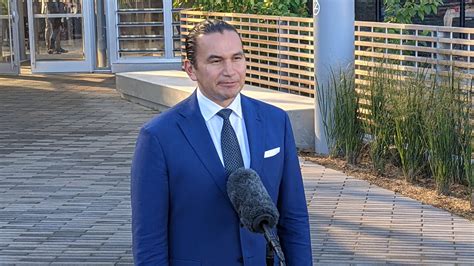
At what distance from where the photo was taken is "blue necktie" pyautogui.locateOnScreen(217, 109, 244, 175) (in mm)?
3080

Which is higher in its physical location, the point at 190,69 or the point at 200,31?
the point at 200,31

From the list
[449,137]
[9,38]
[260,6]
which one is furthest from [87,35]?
[449,137]

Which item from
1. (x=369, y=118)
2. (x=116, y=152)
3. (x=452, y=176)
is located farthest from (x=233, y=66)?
(x=116, y=152)

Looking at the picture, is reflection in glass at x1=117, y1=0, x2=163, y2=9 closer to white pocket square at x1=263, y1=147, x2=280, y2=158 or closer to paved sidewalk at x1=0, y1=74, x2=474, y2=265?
paved sidewalk at x1=0, y1=74, x2=474, y2=265

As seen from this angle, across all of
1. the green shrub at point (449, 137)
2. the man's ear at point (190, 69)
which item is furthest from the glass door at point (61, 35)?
the man's ear at point (190, 69)

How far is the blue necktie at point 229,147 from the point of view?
3.08m

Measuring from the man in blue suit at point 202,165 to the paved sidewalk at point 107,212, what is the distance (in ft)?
10.9

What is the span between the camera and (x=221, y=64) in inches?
119

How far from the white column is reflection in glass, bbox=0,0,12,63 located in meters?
11.0

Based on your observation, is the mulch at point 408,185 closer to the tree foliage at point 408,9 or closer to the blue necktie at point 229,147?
the tree foliage at point 408,9

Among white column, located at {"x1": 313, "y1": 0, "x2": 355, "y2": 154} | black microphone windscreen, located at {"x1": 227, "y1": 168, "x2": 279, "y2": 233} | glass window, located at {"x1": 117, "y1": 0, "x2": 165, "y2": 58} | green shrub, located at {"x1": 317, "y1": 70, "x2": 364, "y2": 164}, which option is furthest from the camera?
glass window, located at {"x1": 117, "y1": 0, "x2": 165, "y2": 58}

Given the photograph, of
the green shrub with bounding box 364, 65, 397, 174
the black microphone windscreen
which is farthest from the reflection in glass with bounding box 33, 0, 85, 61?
the black microphone windscreen

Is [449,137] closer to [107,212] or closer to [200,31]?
[107,212]

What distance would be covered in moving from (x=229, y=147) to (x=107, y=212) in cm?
499
